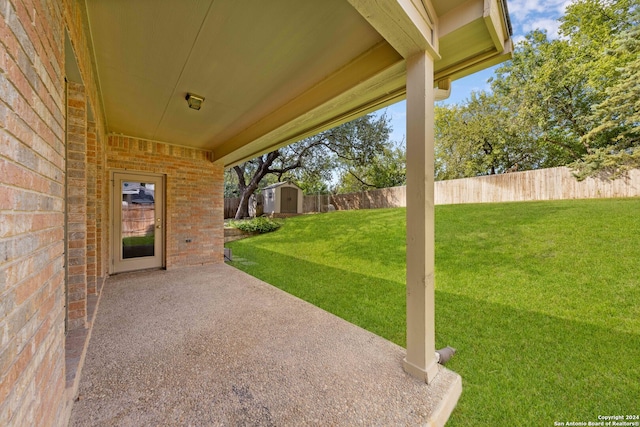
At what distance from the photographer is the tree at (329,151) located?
10867 mm

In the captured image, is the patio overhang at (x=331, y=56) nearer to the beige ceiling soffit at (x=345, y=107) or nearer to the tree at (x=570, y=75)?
the beige ceiling soffit at (x=345, y=107)

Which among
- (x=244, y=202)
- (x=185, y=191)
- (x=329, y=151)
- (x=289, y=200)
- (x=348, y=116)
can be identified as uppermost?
(x=329, y=151)

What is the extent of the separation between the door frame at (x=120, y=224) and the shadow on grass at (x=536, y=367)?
5.22 metres

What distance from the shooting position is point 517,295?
372 centimetres

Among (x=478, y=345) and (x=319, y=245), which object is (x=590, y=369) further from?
(x=319, y=245)

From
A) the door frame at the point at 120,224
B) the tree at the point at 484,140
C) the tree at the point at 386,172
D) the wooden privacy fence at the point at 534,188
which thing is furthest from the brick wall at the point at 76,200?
the tree at the point at 484,140

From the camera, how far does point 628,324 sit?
113 inches

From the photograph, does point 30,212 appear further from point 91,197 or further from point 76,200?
point 91,197

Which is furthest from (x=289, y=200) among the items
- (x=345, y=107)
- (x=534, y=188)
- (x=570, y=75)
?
(x=570, y=75)

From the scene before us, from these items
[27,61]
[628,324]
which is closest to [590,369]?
[628,324]

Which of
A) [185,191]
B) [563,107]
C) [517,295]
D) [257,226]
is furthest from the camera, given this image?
[563,107]

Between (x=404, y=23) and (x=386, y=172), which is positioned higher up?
(x=386, y=172)

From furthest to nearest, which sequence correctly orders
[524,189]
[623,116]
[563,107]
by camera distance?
[563,107] → [524,189] → [623,116]

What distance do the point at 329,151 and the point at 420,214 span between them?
36.8ft
